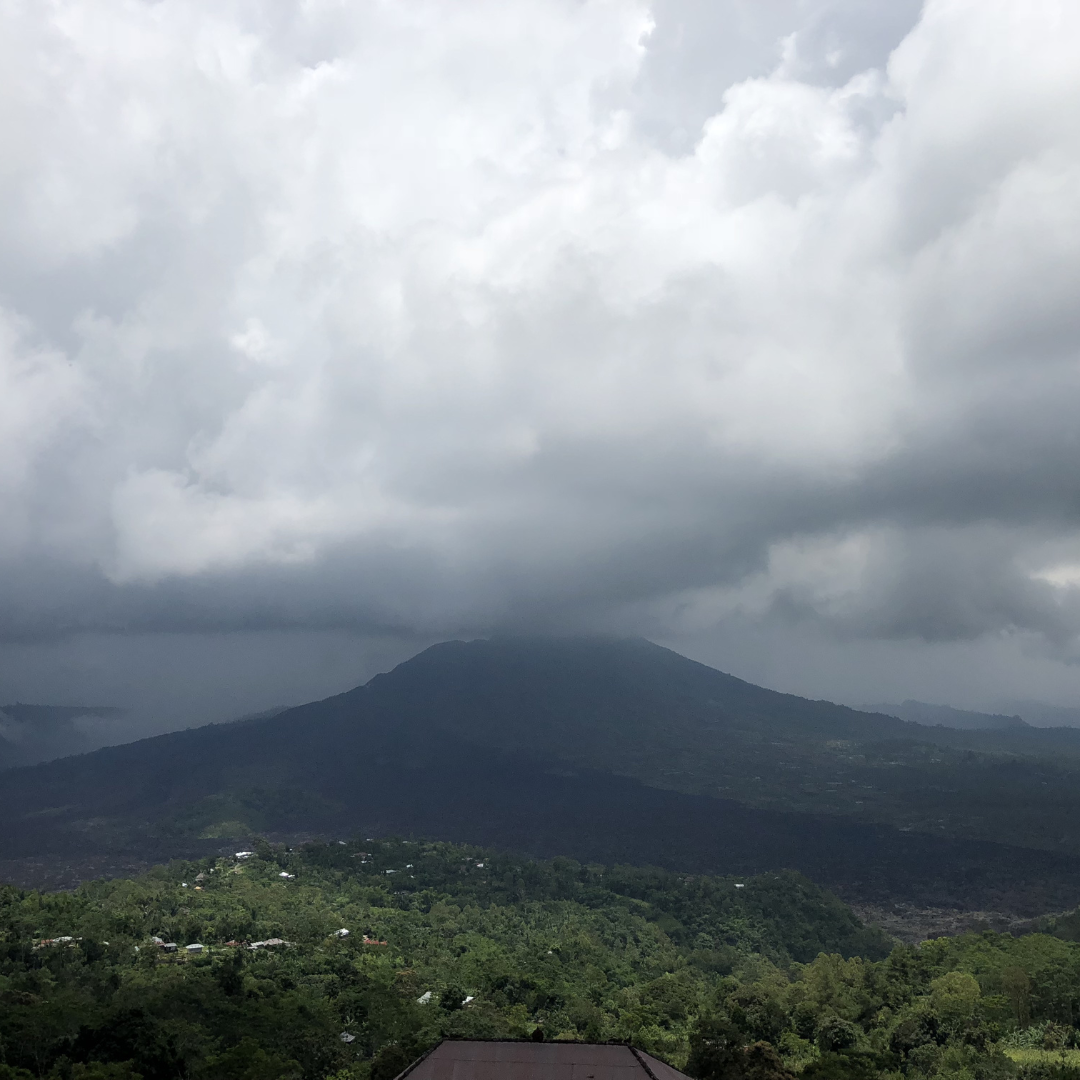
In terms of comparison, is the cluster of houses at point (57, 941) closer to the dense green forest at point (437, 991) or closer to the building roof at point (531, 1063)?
the dense green forest at point (437, 991)

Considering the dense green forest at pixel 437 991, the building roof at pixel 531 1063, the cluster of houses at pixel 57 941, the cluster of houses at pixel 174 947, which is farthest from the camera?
the cluster of houses at pixel 174 947

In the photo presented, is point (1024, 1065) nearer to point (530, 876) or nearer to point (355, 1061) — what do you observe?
point (355, 1061)

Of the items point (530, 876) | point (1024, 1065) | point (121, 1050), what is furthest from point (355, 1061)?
point (530, 876)

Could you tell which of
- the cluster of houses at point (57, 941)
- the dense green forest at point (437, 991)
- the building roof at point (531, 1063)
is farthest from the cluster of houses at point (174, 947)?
the building roof at point (531, 1063)

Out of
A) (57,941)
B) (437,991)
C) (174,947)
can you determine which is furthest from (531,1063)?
(174,947)

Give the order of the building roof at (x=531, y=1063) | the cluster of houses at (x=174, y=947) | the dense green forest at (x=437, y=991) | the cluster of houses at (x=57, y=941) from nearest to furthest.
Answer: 1. the building roof at (x=531, y=1063)
2. the dense green forest at (x=437, y=991)
3. the cluster of houses at (x=57, y=941)
4. the cluster of houses at (x=174, y=947)

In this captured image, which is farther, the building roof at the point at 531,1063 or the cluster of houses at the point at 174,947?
the cluster of houses at the point at 174,947

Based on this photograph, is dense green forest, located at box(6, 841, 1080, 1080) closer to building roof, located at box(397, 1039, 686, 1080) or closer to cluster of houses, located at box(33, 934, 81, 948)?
cluster of houses, located at box(33, 934, 81, 948)

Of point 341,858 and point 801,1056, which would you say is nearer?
point 801,1056
